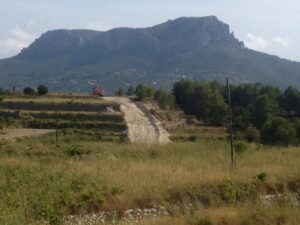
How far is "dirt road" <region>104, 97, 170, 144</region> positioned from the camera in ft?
153

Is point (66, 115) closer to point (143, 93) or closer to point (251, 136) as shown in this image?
point (251, 136)

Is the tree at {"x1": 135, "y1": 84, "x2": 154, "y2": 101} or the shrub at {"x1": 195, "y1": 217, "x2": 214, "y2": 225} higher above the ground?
the tree at {"x1": 135, "y1": 84, "x2": 154, "y2": 101}

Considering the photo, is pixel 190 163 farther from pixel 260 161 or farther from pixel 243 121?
pixel 243 121

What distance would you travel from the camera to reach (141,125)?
50.9 m

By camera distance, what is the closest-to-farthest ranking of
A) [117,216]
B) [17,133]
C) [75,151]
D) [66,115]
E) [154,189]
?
1. [117,216]
2. [154,189]
3. [75,151]
4. [17,133]
5. [66,115]

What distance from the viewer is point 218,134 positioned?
52750 millimetres

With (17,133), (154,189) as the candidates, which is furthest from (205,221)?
(17,133)

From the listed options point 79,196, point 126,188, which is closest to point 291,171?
point 126,188

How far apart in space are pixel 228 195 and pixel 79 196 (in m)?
4.20

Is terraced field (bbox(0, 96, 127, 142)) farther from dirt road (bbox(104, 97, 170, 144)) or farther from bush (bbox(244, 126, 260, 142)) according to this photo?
bush (bbox(244, 126, 260, 142))

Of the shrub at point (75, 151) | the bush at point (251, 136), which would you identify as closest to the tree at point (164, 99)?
the bush at point (251, 136)

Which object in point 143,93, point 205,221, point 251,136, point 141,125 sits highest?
point 143,93

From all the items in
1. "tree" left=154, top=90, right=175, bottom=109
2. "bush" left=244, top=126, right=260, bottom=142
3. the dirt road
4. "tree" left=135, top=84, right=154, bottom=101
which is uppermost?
"tree" left=135, top=84, right=154, bottom=101

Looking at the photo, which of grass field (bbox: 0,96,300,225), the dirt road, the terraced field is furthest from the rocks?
the terraced field
